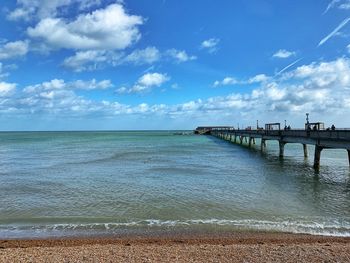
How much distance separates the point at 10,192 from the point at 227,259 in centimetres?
1627

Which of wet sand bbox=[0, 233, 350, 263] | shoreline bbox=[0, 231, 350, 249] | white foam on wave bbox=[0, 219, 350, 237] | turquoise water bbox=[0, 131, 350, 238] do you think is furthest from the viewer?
turquoise water bbox=[0, 131, 350, 238]

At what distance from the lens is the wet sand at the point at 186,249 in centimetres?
931

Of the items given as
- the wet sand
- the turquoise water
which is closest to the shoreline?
the wet sand

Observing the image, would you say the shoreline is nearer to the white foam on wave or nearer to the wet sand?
the wet sand

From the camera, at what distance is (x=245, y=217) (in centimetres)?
1526

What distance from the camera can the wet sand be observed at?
9.31m

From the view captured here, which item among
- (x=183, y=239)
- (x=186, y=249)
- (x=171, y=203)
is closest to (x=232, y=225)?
(x=183, y=239)

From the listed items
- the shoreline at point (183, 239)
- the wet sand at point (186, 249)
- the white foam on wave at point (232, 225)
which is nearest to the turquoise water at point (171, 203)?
the white foam on wave at point (232, 225)

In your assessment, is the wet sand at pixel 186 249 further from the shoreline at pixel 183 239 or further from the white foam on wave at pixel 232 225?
the white foam on wave at pixel 232 225

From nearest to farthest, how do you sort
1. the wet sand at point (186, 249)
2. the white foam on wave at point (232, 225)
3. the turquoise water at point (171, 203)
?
the wet sand at point (186, 249) < the white foam on wave at point (232, 225) < the turquoise water at point (171, 203)

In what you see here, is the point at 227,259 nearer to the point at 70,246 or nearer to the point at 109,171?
the point at 70,246

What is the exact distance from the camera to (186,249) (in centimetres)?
1037

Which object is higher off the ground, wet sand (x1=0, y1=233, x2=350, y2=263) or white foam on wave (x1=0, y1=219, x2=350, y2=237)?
wet sand (x1=0, y1=233, x2=350, y2=263)

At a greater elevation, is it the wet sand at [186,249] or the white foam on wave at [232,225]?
the wet sand at [186,249]
